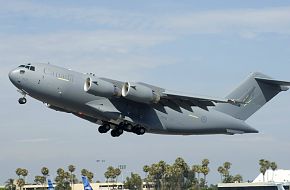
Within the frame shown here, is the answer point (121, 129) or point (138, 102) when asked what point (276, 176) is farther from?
point (138, 102)

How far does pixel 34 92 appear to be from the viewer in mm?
37062

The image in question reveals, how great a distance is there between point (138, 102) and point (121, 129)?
2.59 metres

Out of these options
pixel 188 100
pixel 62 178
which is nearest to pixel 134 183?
pixel 62 178

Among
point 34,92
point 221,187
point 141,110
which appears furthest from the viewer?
point 221,187

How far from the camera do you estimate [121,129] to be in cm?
4116

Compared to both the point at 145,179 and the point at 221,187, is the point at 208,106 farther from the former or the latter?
the point at 145,179

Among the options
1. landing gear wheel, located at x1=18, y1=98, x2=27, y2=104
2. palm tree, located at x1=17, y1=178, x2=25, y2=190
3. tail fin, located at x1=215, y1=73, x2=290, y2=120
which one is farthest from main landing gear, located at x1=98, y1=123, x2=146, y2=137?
palm tree, located at x1=17, y1=178, x2=25, y2=190

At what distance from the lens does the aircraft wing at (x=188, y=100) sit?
38.4 meters

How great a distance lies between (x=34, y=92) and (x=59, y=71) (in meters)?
1.78

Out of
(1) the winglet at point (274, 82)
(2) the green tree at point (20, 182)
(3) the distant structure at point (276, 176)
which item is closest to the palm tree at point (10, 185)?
(2) the green tree at point (20, 182)

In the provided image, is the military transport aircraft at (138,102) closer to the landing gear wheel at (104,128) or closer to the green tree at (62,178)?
the landing gear wheel at (104,128)

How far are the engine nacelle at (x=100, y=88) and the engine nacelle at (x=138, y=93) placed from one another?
1.85 ft

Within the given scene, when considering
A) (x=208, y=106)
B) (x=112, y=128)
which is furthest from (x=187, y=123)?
(x=112, y=128)

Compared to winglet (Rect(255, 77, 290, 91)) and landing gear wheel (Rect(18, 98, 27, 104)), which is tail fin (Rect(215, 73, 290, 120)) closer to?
winglet (Rect(255, 77, 290, 91))
